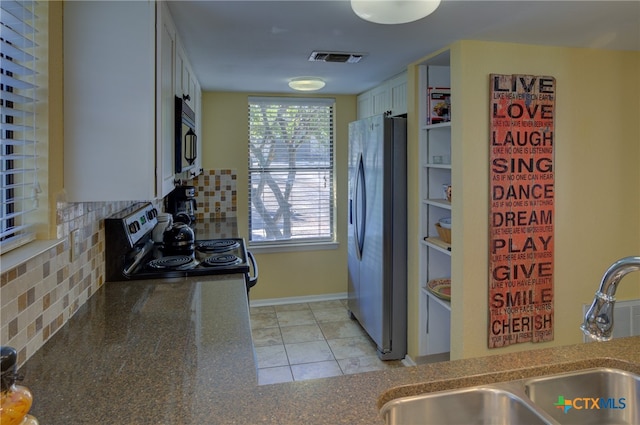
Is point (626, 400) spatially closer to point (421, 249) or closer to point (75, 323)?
point (75, 323)

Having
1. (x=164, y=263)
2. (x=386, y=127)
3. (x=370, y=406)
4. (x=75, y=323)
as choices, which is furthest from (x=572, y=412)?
(x=386, y=127)

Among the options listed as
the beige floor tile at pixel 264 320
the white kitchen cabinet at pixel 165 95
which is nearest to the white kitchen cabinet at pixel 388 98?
the white kitchen cabinet at pixel 165 95

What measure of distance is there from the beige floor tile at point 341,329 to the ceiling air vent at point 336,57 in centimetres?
224

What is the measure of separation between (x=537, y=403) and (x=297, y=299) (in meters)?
3.61

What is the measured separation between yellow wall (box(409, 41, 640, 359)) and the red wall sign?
0.06m

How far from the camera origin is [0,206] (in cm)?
120

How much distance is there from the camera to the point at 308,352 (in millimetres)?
3439

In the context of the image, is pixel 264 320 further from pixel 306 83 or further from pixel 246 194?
pixel 306 83

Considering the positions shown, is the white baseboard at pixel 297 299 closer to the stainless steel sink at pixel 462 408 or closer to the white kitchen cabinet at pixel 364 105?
the white kitchen cabinet at pixel 364 105

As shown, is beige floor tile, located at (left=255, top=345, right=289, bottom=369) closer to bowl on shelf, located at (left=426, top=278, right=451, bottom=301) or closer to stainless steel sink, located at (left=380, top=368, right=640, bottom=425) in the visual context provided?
bowl on shelf, located at (left=426, top=278, right=451, bottom=301)

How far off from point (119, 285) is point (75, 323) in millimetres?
479

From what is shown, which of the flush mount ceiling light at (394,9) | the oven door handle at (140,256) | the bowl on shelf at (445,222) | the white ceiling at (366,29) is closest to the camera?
the flush mount ceiling light at (394,9)

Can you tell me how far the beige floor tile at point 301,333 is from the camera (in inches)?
145

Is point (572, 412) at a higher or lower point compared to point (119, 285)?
lower
